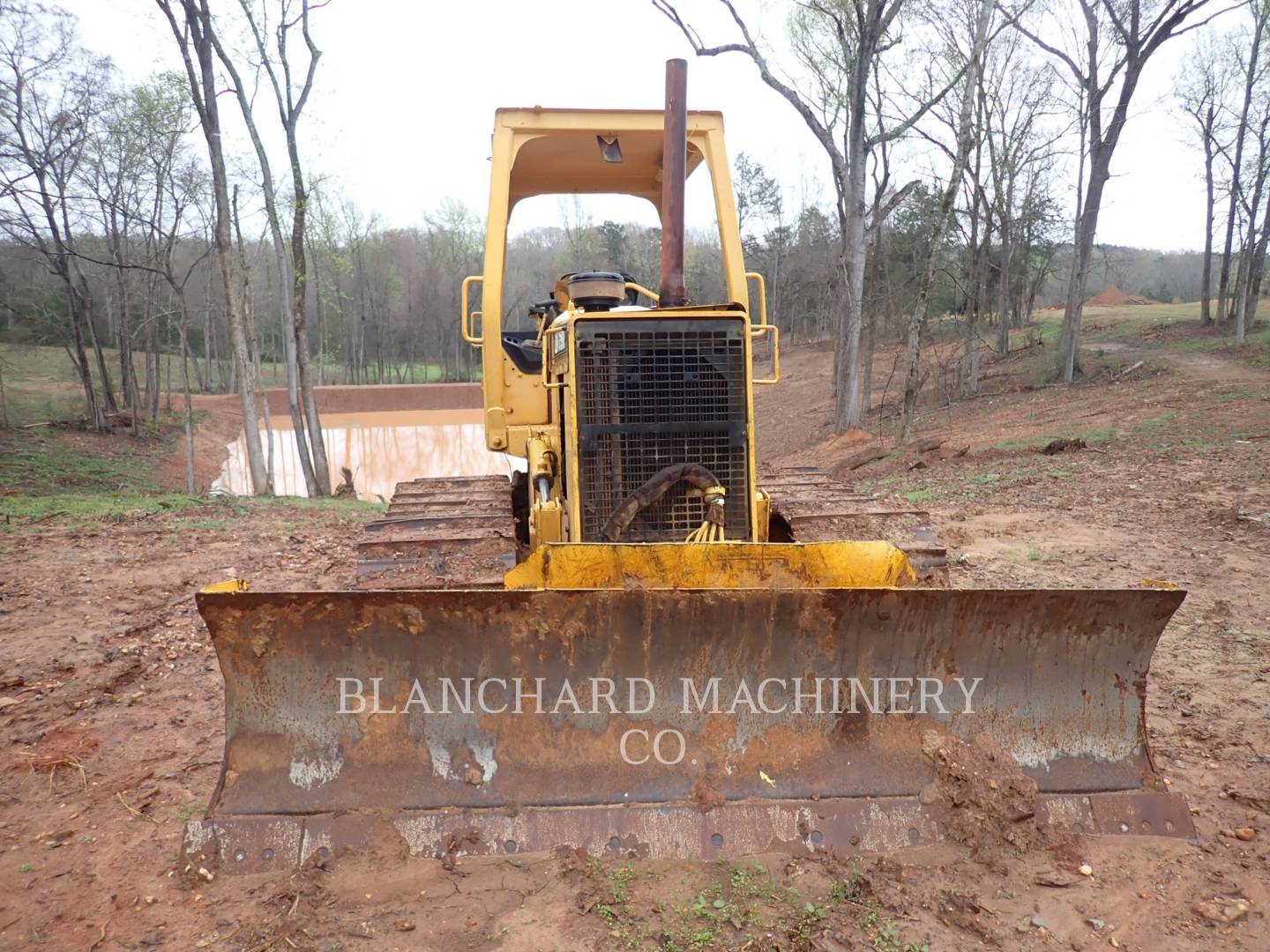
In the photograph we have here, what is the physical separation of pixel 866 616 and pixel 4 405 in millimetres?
27507

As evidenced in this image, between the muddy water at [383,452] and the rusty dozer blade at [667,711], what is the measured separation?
13738 mm

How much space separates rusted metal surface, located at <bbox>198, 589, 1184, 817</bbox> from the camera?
3.03 m

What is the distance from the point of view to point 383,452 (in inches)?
1128

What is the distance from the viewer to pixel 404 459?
2659 centimetres

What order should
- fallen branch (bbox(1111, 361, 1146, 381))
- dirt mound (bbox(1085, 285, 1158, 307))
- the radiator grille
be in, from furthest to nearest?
dirt mound (bbox(1085, 285, 1158, 307)) < fallen branch (bbox(1111, 361, 1146, 381)) < the radiator grille

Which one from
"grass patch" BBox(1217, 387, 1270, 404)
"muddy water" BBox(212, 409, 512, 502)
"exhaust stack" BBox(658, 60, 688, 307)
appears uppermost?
"exhaust stack" BBox(658, 60, 688, 307)

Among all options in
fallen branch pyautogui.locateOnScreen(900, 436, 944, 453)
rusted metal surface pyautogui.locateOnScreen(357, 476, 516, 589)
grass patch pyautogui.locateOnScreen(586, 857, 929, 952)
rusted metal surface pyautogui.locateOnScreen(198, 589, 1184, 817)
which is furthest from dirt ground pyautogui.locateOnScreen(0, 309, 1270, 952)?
fallen branch pyautogui.locateOnScreen(900, 436, 944, 453)

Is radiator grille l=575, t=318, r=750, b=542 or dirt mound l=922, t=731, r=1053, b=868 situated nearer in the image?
dirt mound l=922, t=731, r=1053, b=868

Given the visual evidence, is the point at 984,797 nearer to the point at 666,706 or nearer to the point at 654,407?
the point at 666,706

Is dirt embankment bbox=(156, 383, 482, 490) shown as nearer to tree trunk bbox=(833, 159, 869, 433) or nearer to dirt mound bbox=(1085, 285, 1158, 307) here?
tree trunk bbox=(833, 159, 869, 433)

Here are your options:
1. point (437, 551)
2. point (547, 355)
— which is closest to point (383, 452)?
point (547, 355)

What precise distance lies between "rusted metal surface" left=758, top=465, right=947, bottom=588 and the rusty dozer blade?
1030 millimetres

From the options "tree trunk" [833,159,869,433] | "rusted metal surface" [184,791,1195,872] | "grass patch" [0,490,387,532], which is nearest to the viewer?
"rusted metal surface" [184,791,1195,872]

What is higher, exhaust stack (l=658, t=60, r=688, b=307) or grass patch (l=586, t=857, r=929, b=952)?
exhaust stack (l=658, t=60, r=688, b=307)
